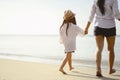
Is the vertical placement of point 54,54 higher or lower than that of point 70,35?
lower

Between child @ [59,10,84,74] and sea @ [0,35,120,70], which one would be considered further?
sea @ [0,35,120,70]

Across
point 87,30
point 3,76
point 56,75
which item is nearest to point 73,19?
point 87,30

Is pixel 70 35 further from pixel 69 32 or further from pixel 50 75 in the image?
pixel 50 75

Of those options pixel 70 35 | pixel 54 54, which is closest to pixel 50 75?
pixel 70 35

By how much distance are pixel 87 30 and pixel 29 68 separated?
2328 millimetres

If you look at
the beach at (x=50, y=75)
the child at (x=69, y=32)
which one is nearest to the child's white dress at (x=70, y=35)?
the child at (x=69, y=32)

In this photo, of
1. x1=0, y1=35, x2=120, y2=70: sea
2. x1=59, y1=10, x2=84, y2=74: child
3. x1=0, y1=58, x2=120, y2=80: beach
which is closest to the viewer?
x1=0, y1=58, x2=120, y2=80: beach

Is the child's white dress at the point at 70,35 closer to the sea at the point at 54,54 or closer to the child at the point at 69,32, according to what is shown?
the child at the point at 69,32

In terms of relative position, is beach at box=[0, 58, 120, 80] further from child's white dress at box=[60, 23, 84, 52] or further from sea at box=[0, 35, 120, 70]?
sea at box=[0, 35, 120, 70]

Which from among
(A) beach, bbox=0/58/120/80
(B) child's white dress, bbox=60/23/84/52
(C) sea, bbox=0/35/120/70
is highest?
(B) child's white dress, bbox=60/23/84/52

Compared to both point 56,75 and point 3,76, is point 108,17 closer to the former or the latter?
point 56,75

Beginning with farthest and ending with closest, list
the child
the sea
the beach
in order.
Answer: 1. the sea
2. the child
3. the beach

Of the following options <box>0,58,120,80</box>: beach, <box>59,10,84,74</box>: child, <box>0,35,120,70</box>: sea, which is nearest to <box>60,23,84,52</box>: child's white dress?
<box>59,10,84,74</box>: child

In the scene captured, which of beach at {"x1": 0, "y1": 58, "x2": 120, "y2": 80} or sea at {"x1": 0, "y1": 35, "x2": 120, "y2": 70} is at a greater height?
beach at {"x1": 0, "y1": 58, "x2": 120, "y2": 80}
